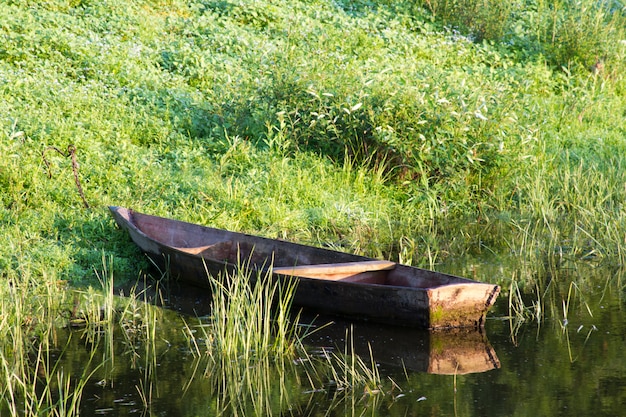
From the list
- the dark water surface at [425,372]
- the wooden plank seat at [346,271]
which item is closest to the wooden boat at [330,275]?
the wooden plank seat at [346,271]

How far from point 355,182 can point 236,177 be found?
1366mm

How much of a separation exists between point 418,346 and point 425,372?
1.49 ft

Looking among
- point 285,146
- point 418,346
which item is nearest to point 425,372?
point 418,346

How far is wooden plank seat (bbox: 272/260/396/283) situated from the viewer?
722 cm

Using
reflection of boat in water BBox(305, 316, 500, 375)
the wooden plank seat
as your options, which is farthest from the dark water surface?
the wooden plank seat

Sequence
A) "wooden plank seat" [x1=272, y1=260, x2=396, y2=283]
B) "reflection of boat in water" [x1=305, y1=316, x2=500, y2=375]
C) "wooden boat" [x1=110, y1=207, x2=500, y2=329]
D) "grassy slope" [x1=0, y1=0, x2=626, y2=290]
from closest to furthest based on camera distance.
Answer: "reflection of boat in water" [x1=305, y1=316, x2=500, y2=375], "wooden boat" [x1=110, y1=207, x2=500, y2=329], "wooden plank seat" [x1=272, y1=260, x2=396, y2=283], "grassy slope" [x1=0, y1=0, x2=626, y2=290]

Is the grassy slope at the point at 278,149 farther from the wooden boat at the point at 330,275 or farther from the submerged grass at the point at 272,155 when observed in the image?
the wooden boat at the point at 330,275

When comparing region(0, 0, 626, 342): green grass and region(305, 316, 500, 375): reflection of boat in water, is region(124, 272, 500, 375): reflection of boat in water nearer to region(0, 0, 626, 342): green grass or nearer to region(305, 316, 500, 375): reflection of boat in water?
region(305, 316, 500, 375): reflection of boat in water

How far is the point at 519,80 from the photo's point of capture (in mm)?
13664

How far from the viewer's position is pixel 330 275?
292 inches

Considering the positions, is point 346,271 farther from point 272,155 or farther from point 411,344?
point 272,155

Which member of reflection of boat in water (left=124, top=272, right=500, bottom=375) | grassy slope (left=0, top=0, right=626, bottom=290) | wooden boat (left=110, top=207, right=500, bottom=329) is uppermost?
grassy slope (left=0, top=0, right=626, bottom=290)

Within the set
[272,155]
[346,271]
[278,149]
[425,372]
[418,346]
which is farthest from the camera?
[272,155]

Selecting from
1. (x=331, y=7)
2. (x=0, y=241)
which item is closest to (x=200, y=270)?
(x=0, y=241)
